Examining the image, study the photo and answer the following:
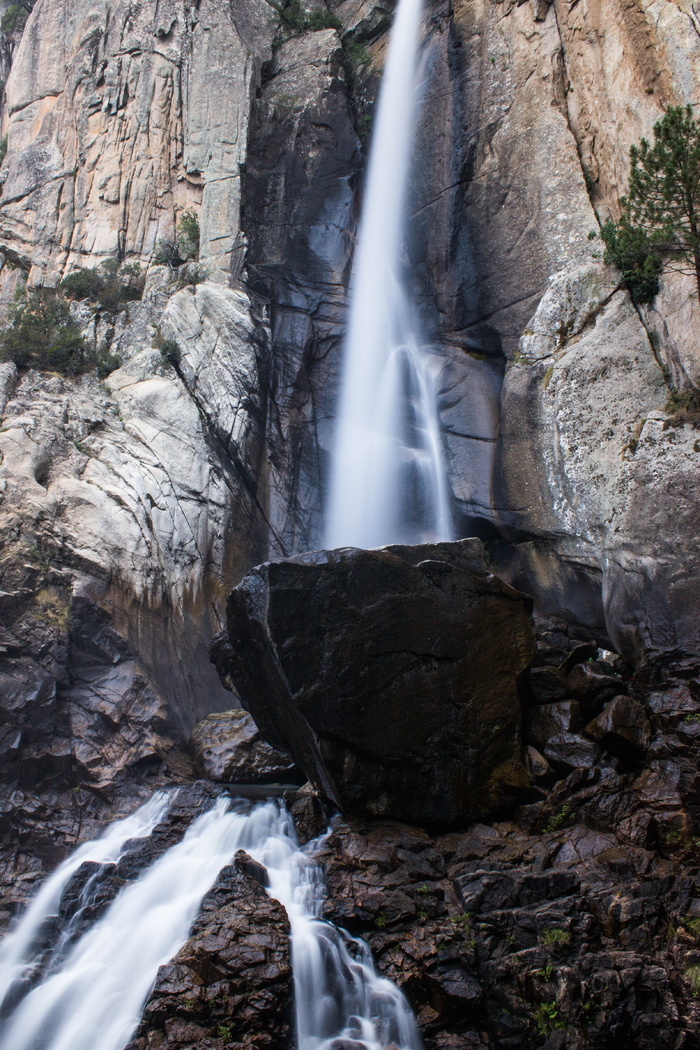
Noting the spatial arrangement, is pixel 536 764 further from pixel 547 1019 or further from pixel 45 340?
pixel 45 340

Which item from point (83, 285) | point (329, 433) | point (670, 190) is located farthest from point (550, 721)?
point (83, 285)

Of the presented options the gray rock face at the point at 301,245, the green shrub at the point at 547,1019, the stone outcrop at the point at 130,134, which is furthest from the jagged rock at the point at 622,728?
the stone outcrop at the point at 130,134

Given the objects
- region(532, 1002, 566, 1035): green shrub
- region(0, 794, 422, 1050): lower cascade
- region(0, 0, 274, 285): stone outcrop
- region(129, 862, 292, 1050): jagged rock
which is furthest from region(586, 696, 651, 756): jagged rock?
region(0, 0, 274, 285): stone outcrop

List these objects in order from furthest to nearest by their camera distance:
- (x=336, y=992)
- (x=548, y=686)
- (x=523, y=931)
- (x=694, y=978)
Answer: (x=548, y=686) < (x=523, y=931) < (x=336, y=992) < (x=694, y=978)

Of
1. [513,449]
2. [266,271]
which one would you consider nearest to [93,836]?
[513,449]

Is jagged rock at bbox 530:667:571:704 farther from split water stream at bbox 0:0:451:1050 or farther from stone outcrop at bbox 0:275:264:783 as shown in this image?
stone outcrop at bbox 0:275:264:783

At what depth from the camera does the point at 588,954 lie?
782 cm

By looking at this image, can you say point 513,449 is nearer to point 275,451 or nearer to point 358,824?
point 275,451

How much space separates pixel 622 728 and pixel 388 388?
12.3 metres

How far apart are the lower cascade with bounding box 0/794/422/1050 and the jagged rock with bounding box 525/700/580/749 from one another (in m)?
4.35

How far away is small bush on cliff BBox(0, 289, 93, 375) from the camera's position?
59.1 ft

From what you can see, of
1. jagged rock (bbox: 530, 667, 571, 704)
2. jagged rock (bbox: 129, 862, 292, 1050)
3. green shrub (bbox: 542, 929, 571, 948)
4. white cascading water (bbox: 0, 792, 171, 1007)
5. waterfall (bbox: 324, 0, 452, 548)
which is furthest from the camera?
waterfall (bbox: 324, 0, 452, 548)

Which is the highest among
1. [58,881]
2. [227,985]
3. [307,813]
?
[307,813]

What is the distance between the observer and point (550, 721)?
1169cm
